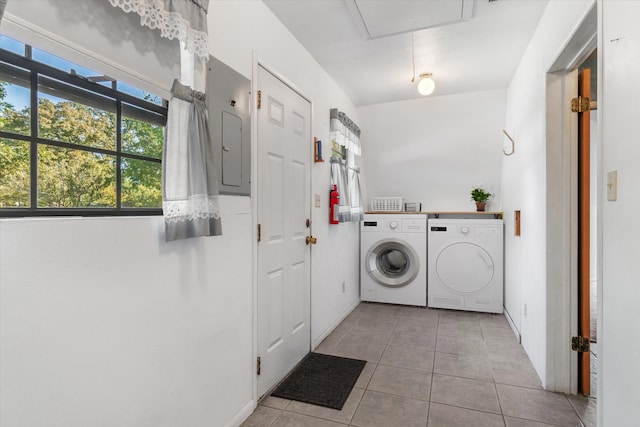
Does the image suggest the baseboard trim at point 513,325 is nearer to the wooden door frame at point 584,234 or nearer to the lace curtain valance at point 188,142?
the wooden door frame at point 584,234

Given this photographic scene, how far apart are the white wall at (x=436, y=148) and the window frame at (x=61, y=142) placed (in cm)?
351

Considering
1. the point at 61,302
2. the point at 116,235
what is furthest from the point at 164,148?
the point at 61,302

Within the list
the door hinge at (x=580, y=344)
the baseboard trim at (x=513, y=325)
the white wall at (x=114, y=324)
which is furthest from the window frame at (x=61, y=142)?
the baseboard trim at (x=513, y=325)

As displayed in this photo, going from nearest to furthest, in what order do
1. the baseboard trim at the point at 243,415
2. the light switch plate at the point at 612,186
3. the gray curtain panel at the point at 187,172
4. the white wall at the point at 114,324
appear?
the white wall at the point at 114,324 → the light switch plate at the point at 612,186 → the gray curtain panel at the point at 187,172 → the baseboard trim at the point at 243,415

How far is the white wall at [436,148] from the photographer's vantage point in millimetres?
4035

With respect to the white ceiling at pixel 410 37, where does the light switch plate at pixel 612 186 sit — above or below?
below

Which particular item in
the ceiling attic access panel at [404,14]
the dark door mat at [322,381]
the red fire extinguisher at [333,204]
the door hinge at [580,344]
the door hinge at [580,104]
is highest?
the ceiling attic access panel at [404,14]

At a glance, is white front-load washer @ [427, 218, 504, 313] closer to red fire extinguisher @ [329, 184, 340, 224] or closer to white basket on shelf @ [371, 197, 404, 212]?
white basket on shelf @ [371, 197, 404, 212]

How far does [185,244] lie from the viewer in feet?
4.91

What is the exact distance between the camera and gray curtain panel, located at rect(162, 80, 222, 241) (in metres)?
1.35

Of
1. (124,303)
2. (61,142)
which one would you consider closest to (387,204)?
(124,303)

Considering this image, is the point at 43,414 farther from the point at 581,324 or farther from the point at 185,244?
the point at 581,324

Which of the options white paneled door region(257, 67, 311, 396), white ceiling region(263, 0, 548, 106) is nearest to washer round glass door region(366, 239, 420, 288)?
white paneled door region(257, 67, 311, 396)

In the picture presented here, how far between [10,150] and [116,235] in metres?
0.38
